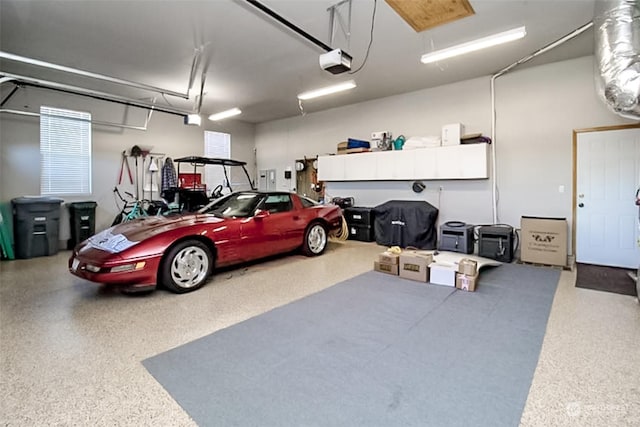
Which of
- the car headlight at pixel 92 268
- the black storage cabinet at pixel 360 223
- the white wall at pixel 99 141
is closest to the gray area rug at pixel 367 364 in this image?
the car headlight at pixel 92 268

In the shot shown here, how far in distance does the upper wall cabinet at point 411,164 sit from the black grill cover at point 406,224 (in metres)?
0.60

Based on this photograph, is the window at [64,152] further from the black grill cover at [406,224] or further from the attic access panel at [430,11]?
the attic access panel at [430,11]

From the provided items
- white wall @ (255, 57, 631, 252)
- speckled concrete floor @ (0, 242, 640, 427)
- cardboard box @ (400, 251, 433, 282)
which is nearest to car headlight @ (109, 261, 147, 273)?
speckled concrete floor @ (0, 242, 640, 427)

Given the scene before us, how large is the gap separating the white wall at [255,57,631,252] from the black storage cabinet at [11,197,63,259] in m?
6.30

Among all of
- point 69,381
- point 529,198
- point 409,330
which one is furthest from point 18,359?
point 529,198

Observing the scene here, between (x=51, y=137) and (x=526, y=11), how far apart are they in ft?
26.7

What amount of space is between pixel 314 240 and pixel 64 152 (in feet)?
17.8

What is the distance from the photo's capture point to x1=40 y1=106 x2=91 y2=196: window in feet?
20.3

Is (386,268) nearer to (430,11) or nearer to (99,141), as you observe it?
(430,11)

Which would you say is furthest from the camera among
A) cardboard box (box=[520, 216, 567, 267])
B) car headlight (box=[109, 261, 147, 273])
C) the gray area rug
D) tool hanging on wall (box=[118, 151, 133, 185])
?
tool hanging on wall (box=[118, 151, 133, 185])

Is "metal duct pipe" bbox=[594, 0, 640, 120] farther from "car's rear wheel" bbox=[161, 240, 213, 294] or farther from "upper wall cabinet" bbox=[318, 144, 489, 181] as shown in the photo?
"car's rear wheel" bbox=[161, 240, 213, 294]

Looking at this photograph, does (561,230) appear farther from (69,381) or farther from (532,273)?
(69,381)

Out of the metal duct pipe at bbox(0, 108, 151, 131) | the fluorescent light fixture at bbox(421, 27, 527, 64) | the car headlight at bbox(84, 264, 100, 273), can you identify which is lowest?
the car headlight at bbox(84, 264, 100, 273)

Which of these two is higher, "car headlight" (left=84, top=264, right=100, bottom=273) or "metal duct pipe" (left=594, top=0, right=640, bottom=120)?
"metal duct pipe" (left=594, top=0, right=640, bottom=120)
